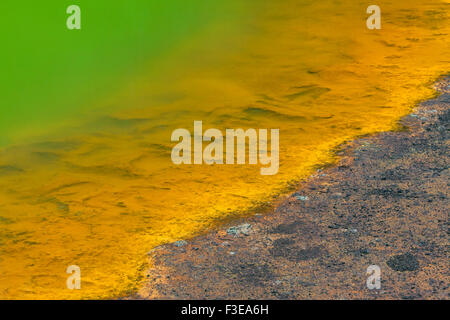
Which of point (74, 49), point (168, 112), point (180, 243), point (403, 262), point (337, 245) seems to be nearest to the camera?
point (403, 262)

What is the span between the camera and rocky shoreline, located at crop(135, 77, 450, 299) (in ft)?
12.4

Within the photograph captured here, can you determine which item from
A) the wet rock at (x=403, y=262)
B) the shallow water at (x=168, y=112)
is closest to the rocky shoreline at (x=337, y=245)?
the wet rock at (x=403, y=262)

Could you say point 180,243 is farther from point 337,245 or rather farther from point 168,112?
point 168,112

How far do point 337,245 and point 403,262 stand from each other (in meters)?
0.42

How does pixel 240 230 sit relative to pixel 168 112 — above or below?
below

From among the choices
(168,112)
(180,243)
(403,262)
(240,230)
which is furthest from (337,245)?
(168,112)

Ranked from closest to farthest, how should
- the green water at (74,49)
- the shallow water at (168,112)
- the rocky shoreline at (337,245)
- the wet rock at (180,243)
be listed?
1. the rocky shoreline at (337,245)
2. the wet rock at (180,243)
3. the shallow water at (168,112)
4. the green water at (74,49)

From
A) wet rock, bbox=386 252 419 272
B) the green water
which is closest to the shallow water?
the green water

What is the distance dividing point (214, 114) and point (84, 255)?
2.54 m

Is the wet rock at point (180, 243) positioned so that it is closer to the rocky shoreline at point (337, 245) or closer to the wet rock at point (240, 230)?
the rocky shoreline at point (337, 245)

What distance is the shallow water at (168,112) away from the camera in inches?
178

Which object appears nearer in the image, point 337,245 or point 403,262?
point 403,262

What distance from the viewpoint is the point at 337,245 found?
414 centimetres

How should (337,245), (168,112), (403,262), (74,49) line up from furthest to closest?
1. (74,49)
2. (168,112)
3. (337,245)
4. (403,262)
